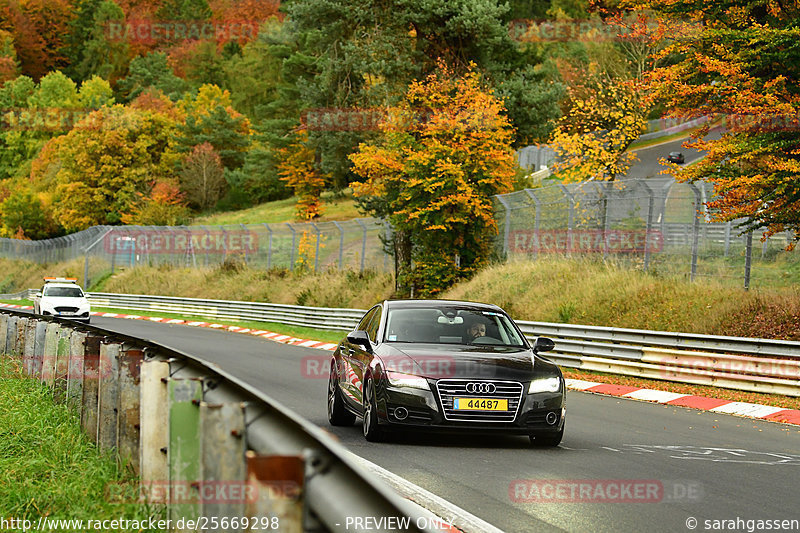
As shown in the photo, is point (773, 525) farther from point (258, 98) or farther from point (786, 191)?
point (258, 98)

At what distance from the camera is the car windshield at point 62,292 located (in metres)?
40.9

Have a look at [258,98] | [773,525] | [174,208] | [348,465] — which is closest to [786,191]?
[773,525]

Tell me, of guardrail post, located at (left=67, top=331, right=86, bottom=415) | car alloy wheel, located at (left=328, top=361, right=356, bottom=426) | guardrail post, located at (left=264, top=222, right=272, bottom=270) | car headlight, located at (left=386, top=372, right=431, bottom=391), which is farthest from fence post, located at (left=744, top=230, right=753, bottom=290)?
guardrail post, located at (left=264, top=222, right=272, bottom=270)

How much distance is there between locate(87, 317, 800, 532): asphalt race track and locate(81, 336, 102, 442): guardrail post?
252 cm

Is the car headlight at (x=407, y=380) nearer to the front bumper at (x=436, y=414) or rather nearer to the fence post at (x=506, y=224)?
the front bumper at (x=436, y=414)

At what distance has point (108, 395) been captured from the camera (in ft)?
24.5

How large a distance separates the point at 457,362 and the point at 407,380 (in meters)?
0.54

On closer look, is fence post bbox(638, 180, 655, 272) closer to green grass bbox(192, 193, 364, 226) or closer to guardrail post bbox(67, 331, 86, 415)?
guardrail post bbox(67, 331, 86, 415)

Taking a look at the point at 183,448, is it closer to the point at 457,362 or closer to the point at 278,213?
the point at 457,362

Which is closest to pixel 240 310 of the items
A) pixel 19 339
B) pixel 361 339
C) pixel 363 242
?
pixel 363 242

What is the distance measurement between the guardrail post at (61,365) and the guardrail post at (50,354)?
81 millimetres

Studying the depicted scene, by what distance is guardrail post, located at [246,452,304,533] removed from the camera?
3.25m

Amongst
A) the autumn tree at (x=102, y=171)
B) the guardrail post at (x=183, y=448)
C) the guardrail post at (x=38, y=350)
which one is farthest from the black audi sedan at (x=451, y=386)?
the autumn tree at (x=102, y=171)

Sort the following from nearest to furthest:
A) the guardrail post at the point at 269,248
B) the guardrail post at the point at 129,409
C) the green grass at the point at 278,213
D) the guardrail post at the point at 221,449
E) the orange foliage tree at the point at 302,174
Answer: the guardrail post at the point at 221,449 < the guardrail post at the point at 129,409 < the guardrail post at the point at 269,248 < the green grass at the point at 278,213 < the orange foliage tree at the point at 302,174
